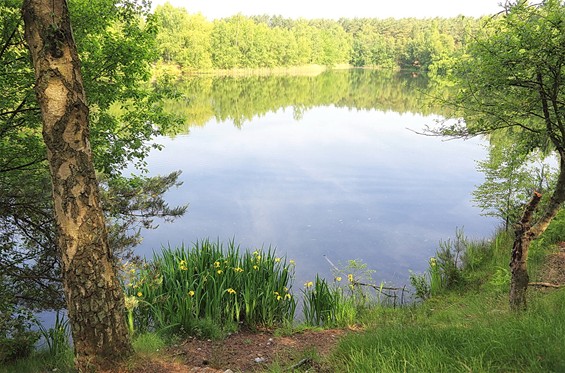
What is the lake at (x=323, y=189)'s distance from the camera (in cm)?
1083

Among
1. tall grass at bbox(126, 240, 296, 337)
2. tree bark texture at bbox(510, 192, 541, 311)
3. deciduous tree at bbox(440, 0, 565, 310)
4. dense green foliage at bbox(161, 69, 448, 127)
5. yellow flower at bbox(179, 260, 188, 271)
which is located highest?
dense green foliage at bbox(161, 69, 448, 127)

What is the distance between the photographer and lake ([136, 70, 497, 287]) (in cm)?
1083

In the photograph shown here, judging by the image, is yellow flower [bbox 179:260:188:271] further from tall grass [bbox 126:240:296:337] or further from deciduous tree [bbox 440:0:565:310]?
deciduous tree [bbox 440:0:565:310]

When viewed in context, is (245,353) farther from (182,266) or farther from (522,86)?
(522,86)

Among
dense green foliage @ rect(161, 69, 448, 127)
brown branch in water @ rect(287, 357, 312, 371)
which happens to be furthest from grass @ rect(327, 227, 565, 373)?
dense green foliage @ rect(161, 69, 448, 127)

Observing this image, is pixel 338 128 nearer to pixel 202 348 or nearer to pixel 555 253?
pixel 555 253

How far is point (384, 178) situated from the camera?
1756cm

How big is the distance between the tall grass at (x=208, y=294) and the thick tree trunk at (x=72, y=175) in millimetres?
2013

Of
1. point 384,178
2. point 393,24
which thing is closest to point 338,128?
point 384,178

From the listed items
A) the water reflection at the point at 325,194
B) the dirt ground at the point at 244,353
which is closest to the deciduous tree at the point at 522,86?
the dirt ground at the point at 244,353

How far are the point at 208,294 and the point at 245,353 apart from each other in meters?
1.25

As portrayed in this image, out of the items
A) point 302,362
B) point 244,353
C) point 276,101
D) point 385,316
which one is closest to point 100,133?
point 244,353

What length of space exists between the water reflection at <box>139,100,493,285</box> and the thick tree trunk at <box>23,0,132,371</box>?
18.4ft

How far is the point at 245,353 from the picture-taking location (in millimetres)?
4547
